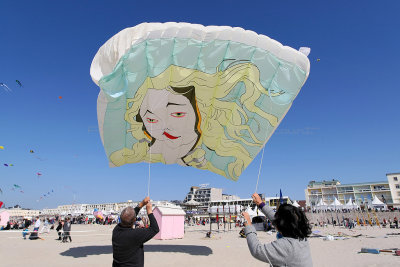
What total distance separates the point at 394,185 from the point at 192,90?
97089 millimetres

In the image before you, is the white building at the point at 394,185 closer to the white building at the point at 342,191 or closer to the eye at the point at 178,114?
the white building at the point at 342,191

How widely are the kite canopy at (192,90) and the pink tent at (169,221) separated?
646 centimetres

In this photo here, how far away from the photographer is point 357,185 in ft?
292

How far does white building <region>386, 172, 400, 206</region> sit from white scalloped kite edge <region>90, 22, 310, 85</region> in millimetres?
96117

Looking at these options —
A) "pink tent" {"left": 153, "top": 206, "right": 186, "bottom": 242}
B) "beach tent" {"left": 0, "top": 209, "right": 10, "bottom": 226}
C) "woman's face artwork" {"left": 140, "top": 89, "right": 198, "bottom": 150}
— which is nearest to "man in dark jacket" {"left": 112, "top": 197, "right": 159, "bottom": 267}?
"woman's face artwork" {"left": 140, "top": 89, "right": 198, "bottom": 150}

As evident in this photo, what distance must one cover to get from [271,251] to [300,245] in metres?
0.27

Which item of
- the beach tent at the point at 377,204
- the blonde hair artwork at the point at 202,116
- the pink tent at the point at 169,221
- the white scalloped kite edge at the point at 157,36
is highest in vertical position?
the white scalloped kite edge at the point at 157,36

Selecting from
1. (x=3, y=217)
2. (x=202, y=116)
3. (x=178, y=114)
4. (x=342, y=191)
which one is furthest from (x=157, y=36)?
(x=342, y=191)

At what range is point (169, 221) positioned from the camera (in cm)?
1645

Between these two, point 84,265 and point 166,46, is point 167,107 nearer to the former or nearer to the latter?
point 166,46

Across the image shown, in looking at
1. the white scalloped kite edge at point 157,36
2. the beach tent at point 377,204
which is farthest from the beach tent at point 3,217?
the beach tent at point 377,204

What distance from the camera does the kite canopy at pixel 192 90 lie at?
653 centimetres

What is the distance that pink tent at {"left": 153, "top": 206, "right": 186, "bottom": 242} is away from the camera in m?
15.8

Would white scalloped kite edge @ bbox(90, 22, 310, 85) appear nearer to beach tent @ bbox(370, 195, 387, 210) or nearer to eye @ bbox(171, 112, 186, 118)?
eye @ bbox(171, 112, 186, 118)
